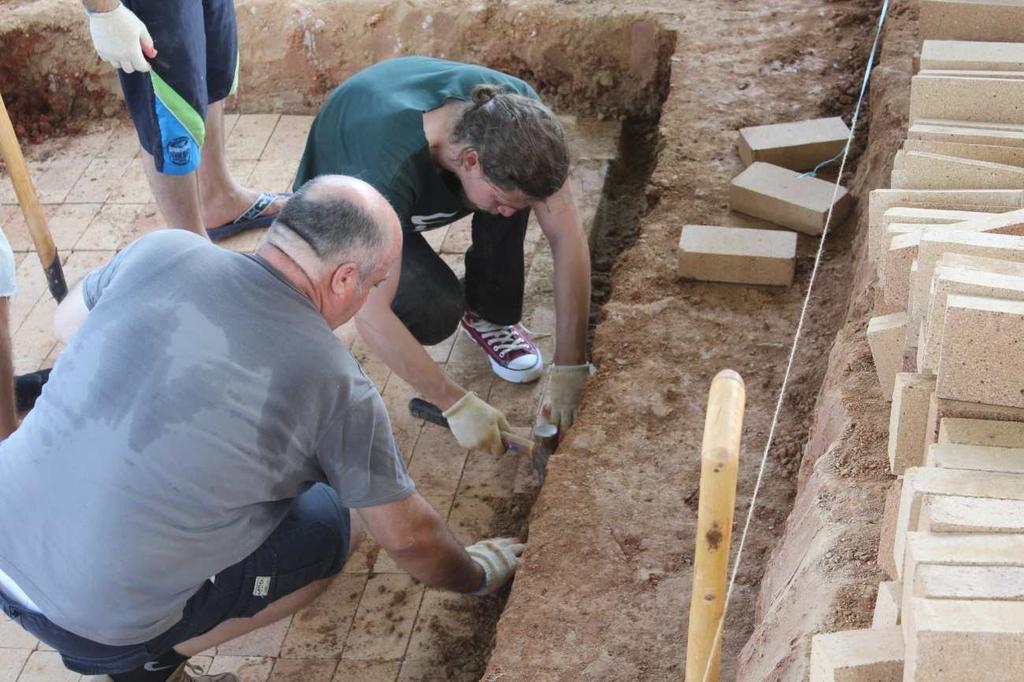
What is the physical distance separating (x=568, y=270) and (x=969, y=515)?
7.99ft

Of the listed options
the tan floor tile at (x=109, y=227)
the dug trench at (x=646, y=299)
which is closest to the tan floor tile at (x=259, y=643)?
the dug trench at (x=646, y=299)

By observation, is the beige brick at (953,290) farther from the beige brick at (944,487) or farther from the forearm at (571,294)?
the forearm at (571,294)

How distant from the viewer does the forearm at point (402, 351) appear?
3.99 metres

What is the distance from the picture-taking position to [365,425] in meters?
3.00

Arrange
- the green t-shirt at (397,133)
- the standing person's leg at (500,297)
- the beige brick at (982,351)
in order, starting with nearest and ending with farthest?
the beige brick at (982,351) < the green t-shirt at (397,133) < the standing person's leg at (500,297)

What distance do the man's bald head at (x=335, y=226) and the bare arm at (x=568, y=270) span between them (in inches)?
45.2

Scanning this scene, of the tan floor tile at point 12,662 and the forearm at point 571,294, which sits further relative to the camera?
the forearm at point 571,294

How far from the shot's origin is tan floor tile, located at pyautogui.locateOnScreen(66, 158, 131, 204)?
6168 millimetres

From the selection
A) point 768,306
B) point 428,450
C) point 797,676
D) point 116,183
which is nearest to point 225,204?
point 116,183

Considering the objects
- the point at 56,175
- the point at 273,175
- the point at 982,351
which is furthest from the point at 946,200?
the point at 56,175

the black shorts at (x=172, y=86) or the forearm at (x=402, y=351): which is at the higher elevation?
the black shorts at (x=172, y=86)

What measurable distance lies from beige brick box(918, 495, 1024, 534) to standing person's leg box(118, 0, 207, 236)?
3.80 m

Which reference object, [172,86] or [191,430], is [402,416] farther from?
[191,430]

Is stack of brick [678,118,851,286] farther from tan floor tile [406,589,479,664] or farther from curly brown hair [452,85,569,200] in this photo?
tan floor tile [406,589,479,664]
